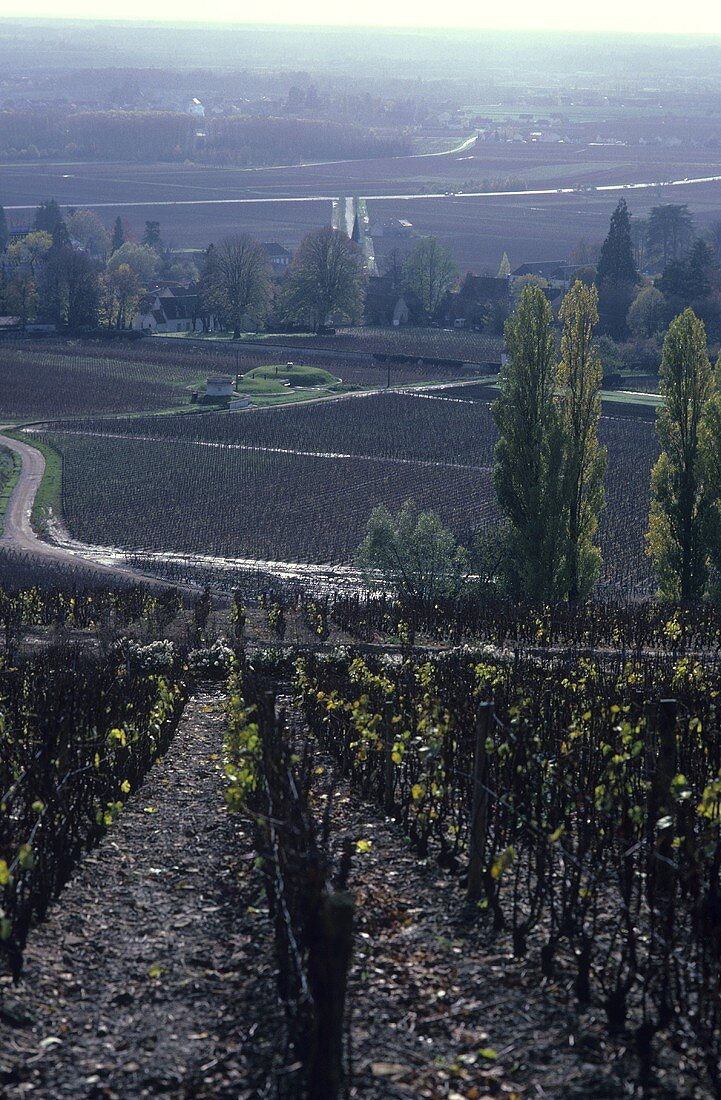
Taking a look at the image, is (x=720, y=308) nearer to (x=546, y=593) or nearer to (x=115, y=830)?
(x=546, y=593)

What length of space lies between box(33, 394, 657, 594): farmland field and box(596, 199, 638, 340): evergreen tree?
Result: 2913cm

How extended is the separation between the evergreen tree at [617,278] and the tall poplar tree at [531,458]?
2868 inches

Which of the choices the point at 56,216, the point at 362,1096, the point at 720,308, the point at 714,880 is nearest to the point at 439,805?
the point at 714,880

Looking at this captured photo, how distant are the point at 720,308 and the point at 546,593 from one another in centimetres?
7681

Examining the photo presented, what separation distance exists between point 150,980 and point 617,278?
10887 centimetres

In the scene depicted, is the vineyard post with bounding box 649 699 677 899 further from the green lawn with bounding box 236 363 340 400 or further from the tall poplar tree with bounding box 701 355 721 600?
the green lawn with bounding box 236 363 340 400

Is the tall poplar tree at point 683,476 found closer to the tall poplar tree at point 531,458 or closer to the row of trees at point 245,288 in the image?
the tall poplar tree at point 531,458

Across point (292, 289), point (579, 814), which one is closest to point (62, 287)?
point (292, 289)

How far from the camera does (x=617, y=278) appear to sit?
11262 cm

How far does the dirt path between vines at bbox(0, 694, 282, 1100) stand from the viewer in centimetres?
802

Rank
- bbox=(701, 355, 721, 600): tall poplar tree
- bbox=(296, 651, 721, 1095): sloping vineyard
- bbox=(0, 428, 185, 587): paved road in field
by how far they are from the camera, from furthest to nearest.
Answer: bbox=(0, 428, 185, 587): paved road in field → bbox=(701, 355, 721, 600): tall poplar tree → bbox=(296, 651, 721, 1095): sloping vineyard

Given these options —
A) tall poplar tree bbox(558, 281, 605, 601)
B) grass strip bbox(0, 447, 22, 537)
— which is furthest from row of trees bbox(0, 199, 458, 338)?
tall poplar tree bbox(558, 281, 605, 601)

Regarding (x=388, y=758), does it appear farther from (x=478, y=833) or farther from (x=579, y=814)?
(x=478, y=833)

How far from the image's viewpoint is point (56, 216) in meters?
165
